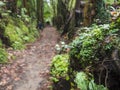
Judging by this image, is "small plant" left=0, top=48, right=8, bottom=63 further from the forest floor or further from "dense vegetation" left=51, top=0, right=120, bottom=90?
"dense vegetation" left=51, top=0, right=120, bottom=90

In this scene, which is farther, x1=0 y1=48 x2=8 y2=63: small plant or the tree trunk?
the tree trunk

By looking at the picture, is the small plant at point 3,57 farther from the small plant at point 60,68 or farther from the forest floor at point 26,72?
the small plant at point 60,68

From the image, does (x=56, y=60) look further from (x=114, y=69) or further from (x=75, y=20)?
(x=75, y=20)

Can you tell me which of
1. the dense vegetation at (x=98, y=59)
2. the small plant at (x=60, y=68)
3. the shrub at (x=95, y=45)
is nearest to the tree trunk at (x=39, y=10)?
the small plant at (x=60, y=68)

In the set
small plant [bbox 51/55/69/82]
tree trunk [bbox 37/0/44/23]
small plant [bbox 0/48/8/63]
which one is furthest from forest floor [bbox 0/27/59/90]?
tree trunk [bbox 37/0/44/23]

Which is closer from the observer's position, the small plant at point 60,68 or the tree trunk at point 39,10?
the small plant at point 60,68

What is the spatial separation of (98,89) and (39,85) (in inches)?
175

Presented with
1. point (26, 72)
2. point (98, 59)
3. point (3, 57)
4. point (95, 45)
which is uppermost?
point (95, 45)

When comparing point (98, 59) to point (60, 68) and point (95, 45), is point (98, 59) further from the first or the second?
point (60, 68)

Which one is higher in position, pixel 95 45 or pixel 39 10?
pixel 39 10

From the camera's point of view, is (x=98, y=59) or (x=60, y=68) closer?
(x=98, y=59)

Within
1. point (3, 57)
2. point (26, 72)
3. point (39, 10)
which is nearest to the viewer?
point (26, 72)

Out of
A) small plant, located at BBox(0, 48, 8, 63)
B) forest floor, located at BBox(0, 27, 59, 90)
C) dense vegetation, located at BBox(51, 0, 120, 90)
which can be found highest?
dense vegetation, located at BBox(51, 0, 120, 90)

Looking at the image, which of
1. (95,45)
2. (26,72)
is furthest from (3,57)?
(95,45)
